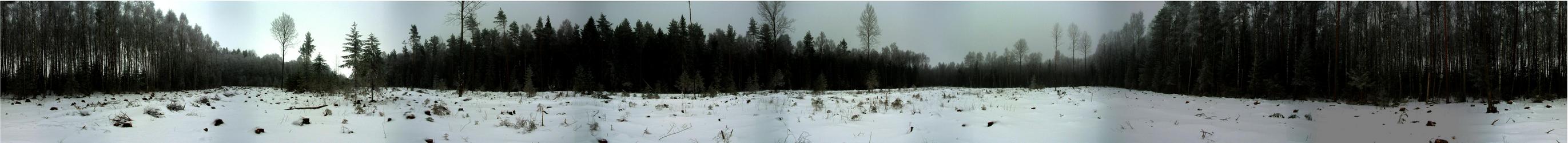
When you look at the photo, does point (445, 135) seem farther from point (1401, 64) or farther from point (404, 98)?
point (1401, 64)

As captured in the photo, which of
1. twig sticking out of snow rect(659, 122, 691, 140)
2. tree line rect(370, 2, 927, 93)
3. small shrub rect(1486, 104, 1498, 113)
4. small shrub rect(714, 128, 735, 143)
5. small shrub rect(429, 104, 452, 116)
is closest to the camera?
small shrub rect(714, 128, 735, 143)

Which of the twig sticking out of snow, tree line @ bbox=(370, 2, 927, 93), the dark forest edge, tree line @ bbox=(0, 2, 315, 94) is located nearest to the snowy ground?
the twig sticking out of snow

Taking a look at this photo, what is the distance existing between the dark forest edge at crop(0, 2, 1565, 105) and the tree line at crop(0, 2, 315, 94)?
6 centimetres

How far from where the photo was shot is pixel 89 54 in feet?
50.3

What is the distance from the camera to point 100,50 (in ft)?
52.2

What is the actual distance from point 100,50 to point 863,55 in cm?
2118

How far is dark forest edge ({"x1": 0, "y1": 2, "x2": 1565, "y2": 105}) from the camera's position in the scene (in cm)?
1049

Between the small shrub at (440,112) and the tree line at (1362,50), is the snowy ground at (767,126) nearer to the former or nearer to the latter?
the small shrub at (440,112)

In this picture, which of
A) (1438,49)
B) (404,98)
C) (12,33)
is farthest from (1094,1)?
(12,33)

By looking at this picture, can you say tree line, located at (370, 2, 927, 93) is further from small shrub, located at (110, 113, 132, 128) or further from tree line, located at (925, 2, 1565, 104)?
small shrub, located at (110, 113, 132, 128)

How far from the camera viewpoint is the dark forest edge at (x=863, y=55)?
10492mm

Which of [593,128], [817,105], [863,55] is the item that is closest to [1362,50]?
[863,55]

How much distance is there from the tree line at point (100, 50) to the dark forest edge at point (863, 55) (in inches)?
2.3

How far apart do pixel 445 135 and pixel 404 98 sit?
7033 millimetres
